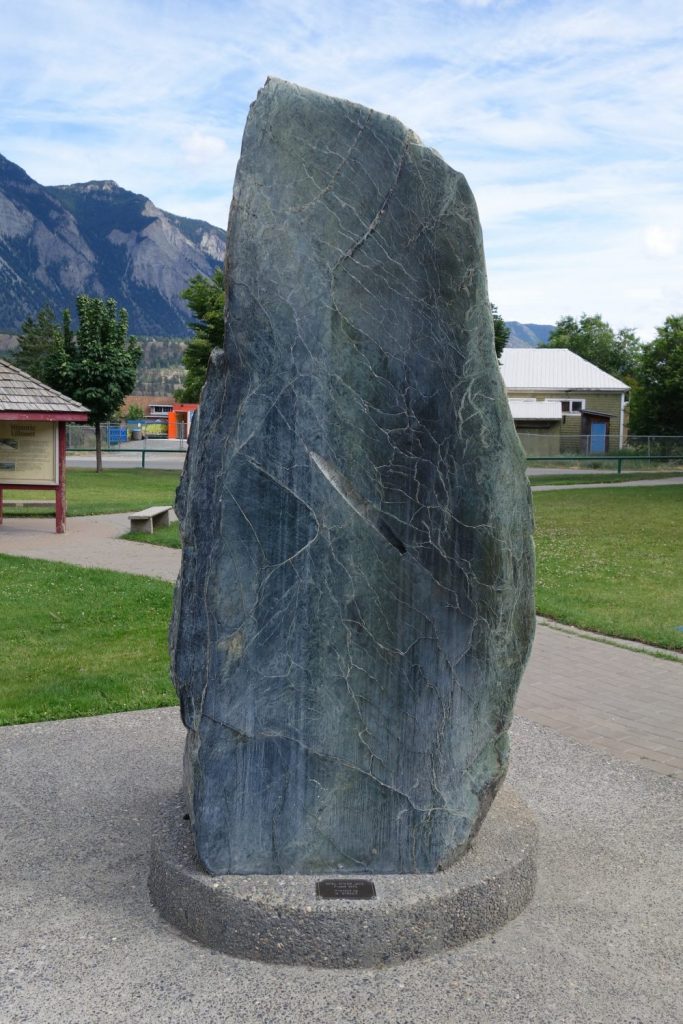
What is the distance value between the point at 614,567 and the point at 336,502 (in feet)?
34.6

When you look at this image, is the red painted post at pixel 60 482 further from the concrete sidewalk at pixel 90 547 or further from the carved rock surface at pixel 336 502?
the carved rock surface at pixel 336 502

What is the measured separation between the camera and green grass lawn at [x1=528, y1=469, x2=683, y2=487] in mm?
31641

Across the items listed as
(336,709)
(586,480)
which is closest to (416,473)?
(336,709)

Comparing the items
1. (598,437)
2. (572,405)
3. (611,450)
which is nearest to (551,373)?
(572,405)

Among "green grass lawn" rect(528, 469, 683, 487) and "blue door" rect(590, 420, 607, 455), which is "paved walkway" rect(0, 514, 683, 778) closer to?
"green grass lawn" rect(528, 469, 683, 487)

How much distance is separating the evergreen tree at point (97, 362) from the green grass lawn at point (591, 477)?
14.7 metres

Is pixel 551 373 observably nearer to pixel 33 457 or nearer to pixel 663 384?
pixel 663 384

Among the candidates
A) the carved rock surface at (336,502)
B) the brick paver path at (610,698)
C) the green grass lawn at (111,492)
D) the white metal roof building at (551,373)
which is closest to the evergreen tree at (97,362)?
the green grass lawn at (111,492)

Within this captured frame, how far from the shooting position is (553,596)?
1105cm

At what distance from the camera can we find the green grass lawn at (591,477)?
3164 centimetres

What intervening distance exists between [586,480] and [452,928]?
29869mm

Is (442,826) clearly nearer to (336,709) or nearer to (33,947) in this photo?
(336,709)

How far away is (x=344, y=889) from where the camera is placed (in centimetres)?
351

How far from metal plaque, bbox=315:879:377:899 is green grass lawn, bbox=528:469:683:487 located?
27.0 m
